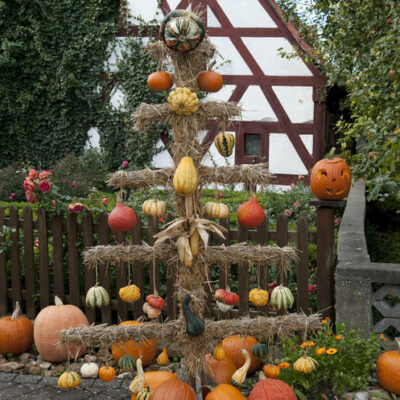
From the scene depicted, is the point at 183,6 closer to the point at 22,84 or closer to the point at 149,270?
the point at 22,84

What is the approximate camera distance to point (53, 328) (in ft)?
12.6

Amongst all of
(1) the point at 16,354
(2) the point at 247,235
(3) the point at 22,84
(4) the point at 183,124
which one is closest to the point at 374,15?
(2) the point at 247,235

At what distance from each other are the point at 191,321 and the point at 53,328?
173 cm

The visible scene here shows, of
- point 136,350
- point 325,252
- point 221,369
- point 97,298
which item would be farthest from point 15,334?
point 325,252

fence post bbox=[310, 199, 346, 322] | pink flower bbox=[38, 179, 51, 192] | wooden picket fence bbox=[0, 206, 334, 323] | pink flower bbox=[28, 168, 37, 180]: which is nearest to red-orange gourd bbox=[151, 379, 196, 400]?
wooden picket fence bbox=[0, 206, 334, 323]

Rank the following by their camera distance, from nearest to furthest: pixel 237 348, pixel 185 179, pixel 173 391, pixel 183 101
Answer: pixel 185 179, pixel 183 101, pixel 173 391, pixel 237 348

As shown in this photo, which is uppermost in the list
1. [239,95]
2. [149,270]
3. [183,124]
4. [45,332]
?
[239,95]

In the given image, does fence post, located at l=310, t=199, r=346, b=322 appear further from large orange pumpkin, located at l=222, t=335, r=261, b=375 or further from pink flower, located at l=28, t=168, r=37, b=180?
pink flower, located at l=28, t=168, r=37, b=180

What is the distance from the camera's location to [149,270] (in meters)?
4.16

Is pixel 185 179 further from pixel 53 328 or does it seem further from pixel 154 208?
pixel 53 328

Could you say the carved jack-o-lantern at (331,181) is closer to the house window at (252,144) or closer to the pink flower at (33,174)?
the pink flower at (33,174)

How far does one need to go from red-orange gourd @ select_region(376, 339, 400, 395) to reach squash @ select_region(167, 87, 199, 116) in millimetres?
1918

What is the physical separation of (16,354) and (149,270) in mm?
1325

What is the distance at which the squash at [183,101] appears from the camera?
99.3 inches
